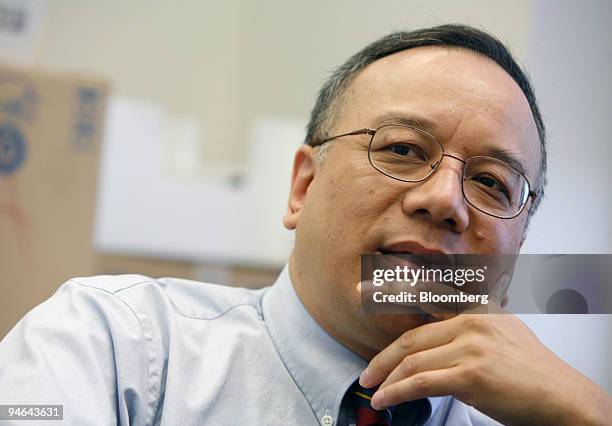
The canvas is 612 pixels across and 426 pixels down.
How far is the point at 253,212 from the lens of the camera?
263 cm

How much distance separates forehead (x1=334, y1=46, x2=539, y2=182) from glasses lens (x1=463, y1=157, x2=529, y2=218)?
0.02 meters

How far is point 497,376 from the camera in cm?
77

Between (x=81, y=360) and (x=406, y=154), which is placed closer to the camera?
(x=81, y=360)

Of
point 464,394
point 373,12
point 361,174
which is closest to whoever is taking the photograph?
point 464,394

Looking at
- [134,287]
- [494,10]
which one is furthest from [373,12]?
[134,287]

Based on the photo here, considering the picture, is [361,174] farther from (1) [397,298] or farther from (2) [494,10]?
(2) [494,10]

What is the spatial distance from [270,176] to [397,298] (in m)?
1.86

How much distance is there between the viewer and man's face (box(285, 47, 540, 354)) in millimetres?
871

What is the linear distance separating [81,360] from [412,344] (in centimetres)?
38

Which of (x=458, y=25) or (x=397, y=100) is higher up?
(x=458, y=25)

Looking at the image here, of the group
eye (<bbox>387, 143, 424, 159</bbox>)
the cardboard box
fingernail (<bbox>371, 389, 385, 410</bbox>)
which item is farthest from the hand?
the cardboard box

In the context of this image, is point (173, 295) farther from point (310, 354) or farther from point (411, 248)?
point (411, 248)

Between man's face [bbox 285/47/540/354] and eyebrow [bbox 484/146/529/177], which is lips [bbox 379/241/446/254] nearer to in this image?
man's face [bbox 285/47/540/354]

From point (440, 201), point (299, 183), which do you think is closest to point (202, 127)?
point (299, 183)
